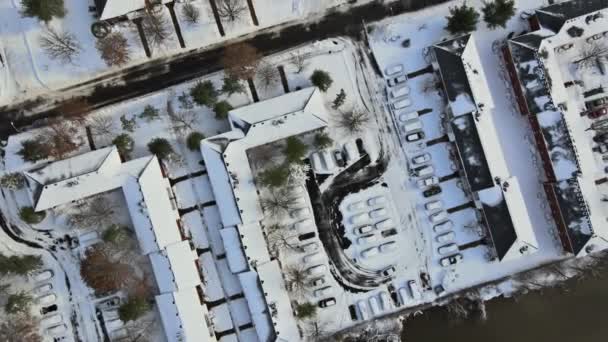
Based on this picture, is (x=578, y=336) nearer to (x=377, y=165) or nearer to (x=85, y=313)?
(x=377, y=165)

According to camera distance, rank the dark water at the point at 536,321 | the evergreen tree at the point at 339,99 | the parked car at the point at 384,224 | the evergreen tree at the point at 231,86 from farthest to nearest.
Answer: the dark water at the point at 536,321
the parked car at the point at 384,224
the evergreen tree at the point at 339,99
the evergreen tree at the point at 231,86

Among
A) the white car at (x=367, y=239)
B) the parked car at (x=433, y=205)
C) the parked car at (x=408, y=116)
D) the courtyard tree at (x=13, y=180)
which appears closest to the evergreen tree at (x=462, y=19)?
the parked car at (x=408, y=116)

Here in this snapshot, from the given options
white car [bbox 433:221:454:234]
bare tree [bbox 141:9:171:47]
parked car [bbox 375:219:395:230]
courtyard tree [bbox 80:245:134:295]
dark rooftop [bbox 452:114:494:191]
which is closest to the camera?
dark rooftop [bbox 452:114:494:191]

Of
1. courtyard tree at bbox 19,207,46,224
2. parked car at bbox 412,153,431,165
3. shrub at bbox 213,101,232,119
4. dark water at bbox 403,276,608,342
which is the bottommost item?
dark water at bbox 403,276,608,342

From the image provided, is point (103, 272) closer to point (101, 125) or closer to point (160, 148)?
point (160, 148)

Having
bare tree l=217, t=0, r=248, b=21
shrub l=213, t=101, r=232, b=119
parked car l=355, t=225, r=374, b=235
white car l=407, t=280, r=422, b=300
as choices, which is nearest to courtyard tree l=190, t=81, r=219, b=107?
shrub l=213, t=101, r=232, b=119

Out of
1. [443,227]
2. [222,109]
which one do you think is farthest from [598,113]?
[222,109]

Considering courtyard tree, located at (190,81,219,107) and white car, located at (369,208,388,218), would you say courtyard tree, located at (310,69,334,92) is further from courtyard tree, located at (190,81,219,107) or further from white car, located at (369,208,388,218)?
white car, located at (369,208,388,218)

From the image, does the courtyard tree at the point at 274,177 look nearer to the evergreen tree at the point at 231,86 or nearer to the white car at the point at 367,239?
the evergreen tree at the point at 231,86
